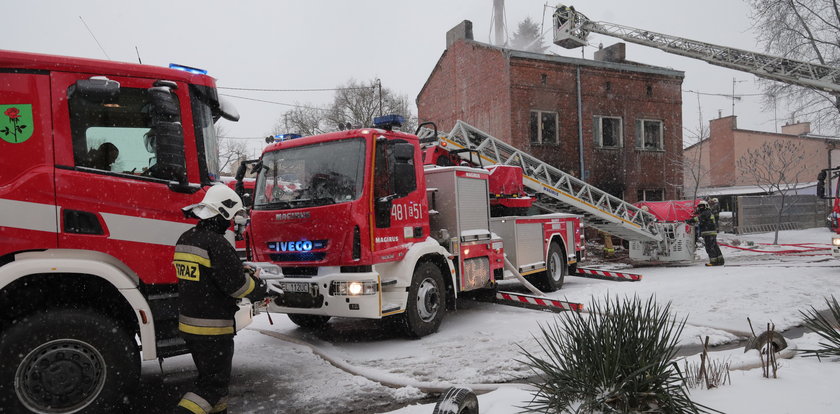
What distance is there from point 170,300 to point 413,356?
263cm

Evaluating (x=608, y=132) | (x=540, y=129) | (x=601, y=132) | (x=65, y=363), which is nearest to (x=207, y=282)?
(x=65, y=363)

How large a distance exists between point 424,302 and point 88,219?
387cm

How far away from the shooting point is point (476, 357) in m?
5.80

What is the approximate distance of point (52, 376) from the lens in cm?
380

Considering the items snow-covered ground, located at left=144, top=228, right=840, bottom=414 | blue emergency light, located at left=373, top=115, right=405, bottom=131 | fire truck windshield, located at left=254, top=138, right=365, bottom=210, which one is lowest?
snow-covered ground, located at left=144, top=228, right=840, bottom=414

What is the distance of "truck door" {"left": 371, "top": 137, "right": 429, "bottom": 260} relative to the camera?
6.24m

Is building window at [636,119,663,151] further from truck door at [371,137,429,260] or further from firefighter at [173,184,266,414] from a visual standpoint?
firefighter at [173,184,266,414]

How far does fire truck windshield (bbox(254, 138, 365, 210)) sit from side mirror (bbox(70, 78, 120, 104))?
2460mm

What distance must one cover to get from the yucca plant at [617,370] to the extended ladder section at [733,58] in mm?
17030

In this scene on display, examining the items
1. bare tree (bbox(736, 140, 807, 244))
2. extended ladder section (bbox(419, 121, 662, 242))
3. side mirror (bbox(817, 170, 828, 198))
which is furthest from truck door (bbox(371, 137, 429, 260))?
bare tree (bbox(736, 140, 807, 244))

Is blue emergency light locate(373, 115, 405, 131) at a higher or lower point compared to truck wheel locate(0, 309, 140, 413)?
higher

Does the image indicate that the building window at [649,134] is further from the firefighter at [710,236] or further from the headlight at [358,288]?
the headlight at [358,288]

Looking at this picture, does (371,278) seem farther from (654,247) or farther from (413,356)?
(654,247)

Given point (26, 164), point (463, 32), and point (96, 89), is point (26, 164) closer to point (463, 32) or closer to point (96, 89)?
point (96, 89)
